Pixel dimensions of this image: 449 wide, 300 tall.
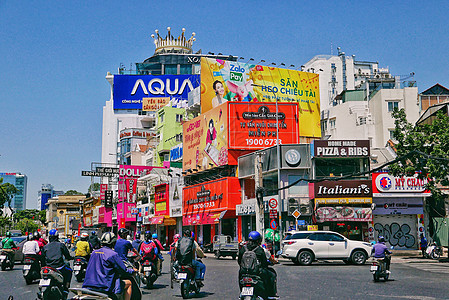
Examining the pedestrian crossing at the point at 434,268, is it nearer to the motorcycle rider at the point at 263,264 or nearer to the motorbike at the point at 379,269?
the motorbike at the point at 379,269

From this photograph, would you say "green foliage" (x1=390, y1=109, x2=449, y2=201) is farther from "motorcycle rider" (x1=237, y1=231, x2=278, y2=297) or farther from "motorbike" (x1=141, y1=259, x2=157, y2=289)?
"motorcycle rider" (x1=237, y1=231, x2=278, y2=297)

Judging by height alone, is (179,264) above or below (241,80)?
below

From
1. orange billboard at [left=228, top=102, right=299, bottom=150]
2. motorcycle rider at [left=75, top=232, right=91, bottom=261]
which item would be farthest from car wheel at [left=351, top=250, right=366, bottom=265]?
orange billboard at [left=228, top=102, right=299, bottom=150]

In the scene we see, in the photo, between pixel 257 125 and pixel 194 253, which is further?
pixel 257 125

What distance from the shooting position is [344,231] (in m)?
41.2

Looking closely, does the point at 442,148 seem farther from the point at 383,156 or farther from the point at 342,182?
the point at 383,156

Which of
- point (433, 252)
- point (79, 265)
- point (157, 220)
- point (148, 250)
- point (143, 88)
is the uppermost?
point (143, 88)

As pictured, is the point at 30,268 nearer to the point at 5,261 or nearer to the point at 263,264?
the point at 5,261

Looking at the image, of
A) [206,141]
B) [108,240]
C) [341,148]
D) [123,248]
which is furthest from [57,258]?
[206,141]

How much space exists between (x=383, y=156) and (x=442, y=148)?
20.4 m

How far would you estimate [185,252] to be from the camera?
13750mm

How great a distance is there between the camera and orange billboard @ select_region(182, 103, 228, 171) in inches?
2098

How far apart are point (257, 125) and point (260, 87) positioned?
42.5 ft

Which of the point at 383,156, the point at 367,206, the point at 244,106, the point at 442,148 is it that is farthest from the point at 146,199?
the point at 442,148
